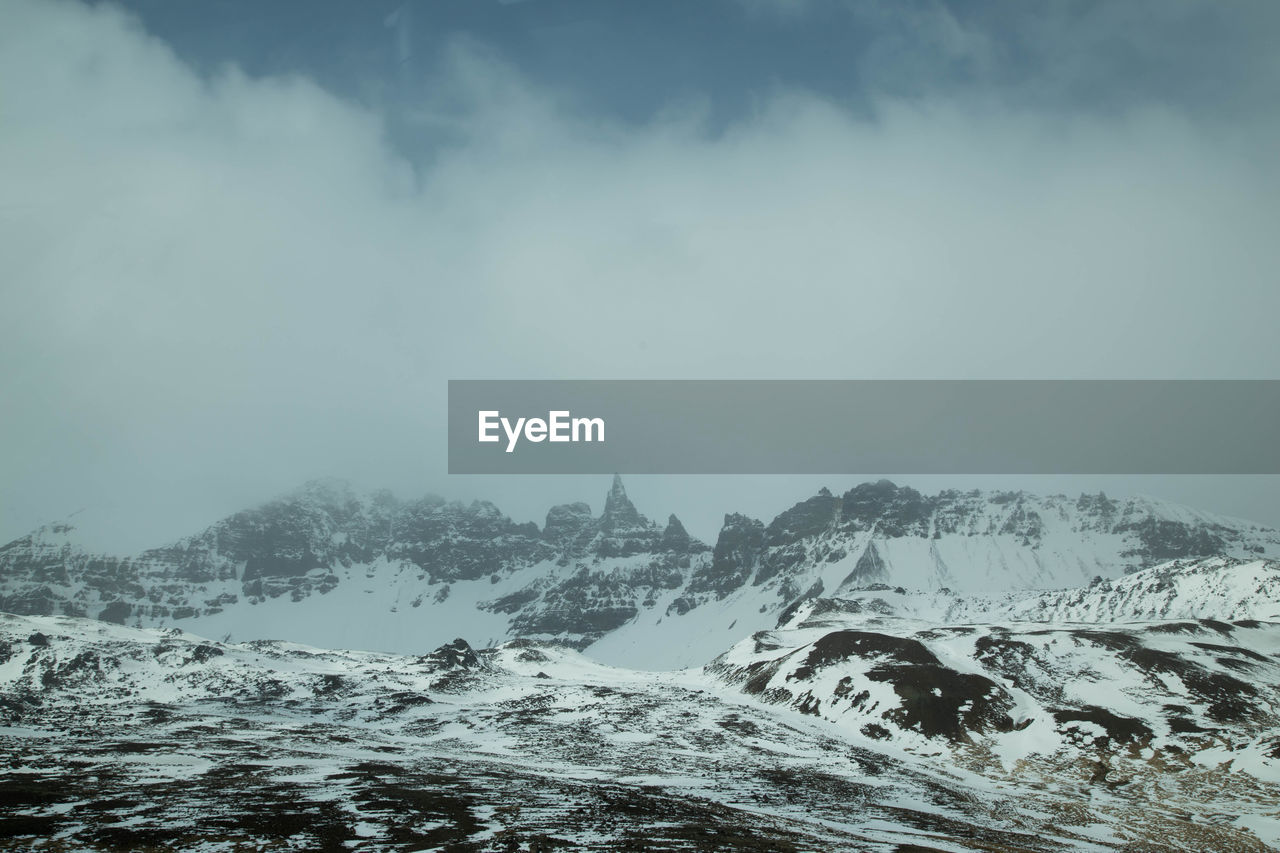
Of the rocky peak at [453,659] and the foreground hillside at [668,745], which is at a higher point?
the foreground hillside at [668,745]

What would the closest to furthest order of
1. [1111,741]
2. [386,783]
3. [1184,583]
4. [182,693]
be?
1. [386,783]
2. [1111,741]
3. [182,693]
4. [1184,583]

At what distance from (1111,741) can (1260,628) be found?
64.4m

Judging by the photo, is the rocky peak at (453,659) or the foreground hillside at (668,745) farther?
the rocky peak at (453,659)

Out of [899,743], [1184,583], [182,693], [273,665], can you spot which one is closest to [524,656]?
[273,665]

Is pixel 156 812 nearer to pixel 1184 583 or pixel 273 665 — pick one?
pixel 273 665

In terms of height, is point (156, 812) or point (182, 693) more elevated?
point (156, 812)

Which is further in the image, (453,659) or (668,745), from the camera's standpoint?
(453,659)

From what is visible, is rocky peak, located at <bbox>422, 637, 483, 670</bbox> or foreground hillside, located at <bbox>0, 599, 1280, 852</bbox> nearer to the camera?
foreground hillside, located at <bbox>0, 599, 1280, 852</bbox>

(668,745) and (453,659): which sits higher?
(668,745)

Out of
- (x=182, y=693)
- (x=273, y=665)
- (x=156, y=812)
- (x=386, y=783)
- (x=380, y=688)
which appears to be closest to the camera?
(x=156, y=812)

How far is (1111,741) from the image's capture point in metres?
73.3

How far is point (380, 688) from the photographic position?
11525cm

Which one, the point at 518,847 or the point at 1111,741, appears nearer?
the point at 518,847

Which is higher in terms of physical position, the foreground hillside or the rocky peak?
the foreground hillside
